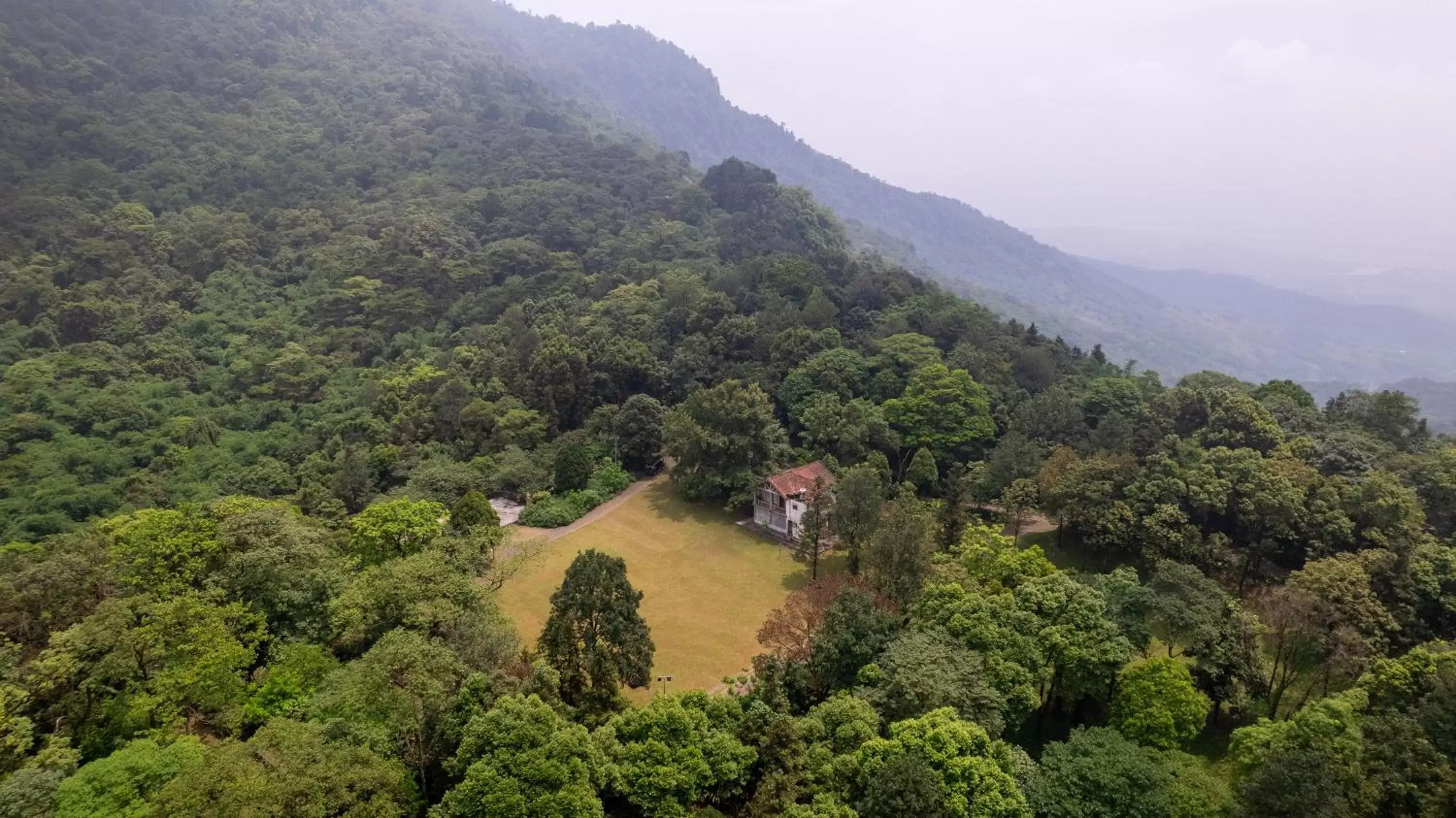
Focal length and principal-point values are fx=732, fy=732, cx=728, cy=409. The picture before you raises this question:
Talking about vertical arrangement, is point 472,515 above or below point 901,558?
below

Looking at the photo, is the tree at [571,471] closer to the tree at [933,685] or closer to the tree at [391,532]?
the tree at [391,532]

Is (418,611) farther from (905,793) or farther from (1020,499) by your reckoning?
(1020,499)

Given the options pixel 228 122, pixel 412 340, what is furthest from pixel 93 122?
pixel 412 340

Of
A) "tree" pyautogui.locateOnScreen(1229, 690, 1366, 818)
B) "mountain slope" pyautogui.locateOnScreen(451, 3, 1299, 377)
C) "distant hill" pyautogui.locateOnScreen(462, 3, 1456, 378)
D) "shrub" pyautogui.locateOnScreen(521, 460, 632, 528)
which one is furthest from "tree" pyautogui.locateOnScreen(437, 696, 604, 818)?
"mountain slope" pyautogui.locateOnScreen(451, 3, 1299, 377)

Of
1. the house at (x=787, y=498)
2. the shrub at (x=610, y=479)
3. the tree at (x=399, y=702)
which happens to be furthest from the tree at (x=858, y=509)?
the tree at (x=399, y=702)

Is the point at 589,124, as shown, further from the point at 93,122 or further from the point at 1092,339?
the point at 1092,339

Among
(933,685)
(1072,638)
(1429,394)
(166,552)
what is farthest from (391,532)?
(1429,394)

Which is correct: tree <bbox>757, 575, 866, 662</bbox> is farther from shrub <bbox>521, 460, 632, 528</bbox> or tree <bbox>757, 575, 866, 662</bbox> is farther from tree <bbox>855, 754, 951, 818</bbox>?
shrub <bbox>521, 460, 632, 528</bbox>
